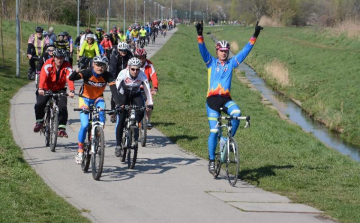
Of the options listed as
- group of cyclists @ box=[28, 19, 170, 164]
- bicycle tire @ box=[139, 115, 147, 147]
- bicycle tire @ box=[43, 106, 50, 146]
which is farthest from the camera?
bicycle tire @ box=[139, 115, 147, 147]

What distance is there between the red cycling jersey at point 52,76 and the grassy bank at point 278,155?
9.21 feet

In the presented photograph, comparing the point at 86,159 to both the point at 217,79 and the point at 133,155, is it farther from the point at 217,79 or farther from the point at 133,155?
the point at 217,79

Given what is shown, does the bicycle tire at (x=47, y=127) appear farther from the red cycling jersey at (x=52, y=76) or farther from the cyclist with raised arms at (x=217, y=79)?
the cyclist with raised arms at (x=217, y=79)

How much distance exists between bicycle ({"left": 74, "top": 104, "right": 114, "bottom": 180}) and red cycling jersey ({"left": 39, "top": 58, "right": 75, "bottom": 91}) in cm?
197

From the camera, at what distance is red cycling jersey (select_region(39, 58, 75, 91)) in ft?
42.5

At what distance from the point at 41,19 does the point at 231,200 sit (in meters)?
48.3

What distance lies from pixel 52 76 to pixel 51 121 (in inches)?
32.6

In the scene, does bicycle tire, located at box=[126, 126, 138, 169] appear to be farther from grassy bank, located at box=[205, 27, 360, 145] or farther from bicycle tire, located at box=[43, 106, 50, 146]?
grassy bank, located at box=[205, 27, 360, 145]

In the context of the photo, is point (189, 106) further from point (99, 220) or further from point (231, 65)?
point (99, 220)

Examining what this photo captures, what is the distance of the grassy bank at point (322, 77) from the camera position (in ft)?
84.4

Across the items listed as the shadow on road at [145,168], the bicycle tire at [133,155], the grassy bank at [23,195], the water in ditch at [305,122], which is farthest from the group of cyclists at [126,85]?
the water in ditch at [305,122]

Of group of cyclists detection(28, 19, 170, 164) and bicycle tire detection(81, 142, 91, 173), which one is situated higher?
group of cyclists detection(28, 19, 170, 164)

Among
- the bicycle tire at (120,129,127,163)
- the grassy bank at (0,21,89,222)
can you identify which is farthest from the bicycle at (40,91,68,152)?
the bicycle tire at (120,129,127,163)

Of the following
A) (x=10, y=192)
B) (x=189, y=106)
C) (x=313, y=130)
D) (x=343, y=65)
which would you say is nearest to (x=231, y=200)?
(x=10, y=192)
